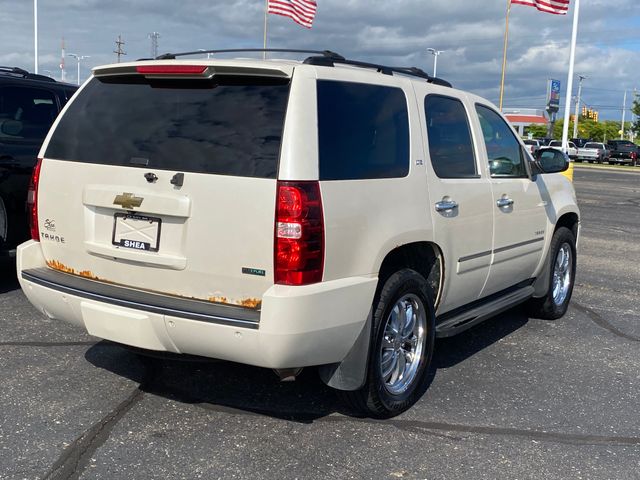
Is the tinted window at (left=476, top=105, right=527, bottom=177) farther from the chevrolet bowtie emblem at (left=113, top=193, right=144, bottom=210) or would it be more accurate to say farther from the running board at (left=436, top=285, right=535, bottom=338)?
the chevrolet bowtie emblem at (left=113, top=193, right=144, bottom=210)

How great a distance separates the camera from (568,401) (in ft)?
14.9

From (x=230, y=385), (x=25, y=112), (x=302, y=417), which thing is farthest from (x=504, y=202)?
(x=25, y=112)

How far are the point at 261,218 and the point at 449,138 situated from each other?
1851 millimetres

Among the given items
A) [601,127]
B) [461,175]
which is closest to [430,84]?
[461,175]

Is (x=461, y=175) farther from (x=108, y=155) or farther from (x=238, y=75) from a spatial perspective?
(x=108, y=155)

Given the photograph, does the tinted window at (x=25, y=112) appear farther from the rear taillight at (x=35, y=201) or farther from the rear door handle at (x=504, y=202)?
the rear door handle at (x=504, y=202)

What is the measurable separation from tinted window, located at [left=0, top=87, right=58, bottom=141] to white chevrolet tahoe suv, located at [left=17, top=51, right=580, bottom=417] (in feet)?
8.93

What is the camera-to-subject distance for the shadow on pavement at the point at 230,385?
422 cm

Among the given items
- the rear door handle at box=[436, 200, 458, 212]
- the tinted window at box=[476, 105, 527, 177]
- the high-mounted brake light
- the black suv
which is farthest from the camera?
the black suv

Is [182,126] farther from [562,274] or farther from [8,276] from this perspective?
[8,276]

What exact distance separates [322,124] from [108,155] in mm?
1226

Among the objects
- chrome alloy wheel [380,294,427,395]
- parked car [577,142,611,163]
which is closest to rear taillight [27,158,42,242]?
chrome alloy wheel [380,294,427,395]

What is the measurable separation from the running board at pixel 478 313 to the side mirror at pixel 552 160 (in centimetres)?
103

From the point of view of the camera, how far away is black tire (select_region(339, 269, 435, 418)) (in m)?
3.90
